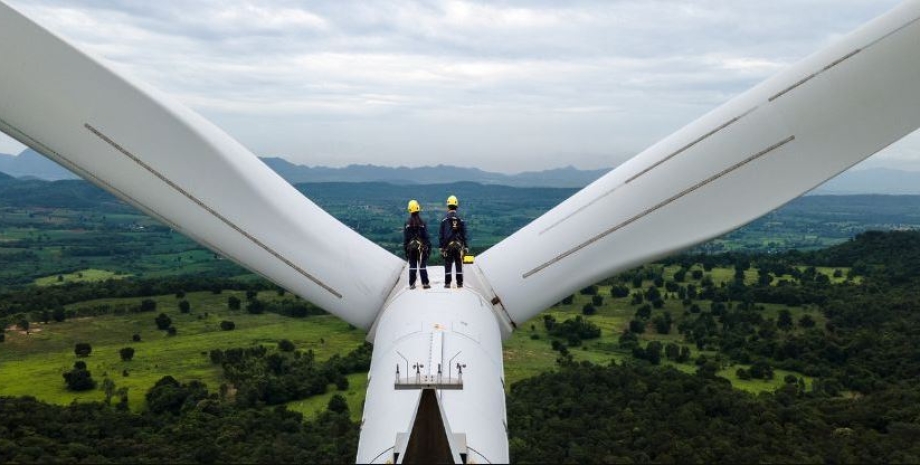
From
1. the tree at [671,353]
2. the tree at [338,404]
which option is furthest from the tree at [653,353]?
the tree at [338,404]

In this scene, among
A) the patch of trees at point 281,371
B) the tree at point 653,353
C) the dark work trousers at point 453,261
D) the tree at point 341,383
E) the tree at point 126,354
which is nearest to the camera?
the dark work trousers at point 453,261

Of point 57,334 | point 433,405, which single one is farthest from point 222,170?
point 57,334

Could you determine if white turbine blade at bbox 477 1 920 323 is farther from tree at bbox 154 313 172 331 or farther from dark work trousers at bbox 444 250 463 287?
tree at bbox 154 313 172 331

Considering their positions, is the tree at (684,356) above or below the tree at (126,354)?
below

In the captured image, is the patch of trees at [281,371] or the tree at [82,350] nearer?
the patch of trees at [281,371]

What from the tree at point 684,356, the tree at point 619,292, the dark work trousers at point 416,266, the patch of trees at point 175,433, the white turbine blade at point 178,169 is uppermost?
the white turbine blade at point 178,169

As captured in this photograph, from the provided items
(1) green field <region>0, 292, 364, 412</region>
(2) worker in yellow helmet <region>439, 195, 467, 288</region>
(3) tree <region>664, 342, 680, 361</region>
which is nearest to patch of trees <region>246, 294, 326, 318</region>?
(1) green field <region>0, 292, 364, 412</region>

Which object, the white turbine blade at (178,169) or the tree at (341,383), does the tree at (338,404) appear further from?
the white turbine blade at (178,169)
